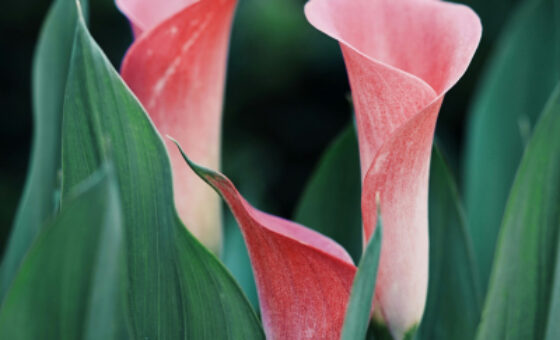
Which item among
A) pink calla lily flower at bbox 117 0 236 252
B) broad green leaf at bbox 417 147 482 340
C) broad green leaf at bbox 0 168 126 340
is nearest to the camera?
broad green leaf at bbox 0 168 126 340

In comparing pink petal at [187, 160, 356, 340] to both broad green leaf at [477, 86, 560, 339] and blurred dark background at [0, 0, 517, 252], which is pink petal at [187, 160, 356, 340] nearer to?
broad green leaf at [477, 86, 560, 339]

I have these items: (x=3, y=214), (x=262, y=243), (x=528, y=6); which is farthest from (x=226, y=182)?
(x=3, y=214)

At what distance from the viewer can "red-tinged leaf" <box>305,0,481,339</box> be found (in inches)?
11.3

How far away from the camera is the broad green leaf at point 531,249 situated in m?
0.31

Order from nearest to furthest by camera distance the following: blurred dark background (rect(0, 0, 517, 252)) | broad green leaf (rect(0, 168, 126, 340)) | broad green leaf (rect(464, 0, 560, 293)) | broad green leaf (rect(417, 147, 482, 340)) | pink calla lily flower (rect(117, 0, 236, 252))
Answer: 1. broad green leaf (rect(0, 168, 126, 340))
2. pink calla lily flower (rect(117, 0, 236, 252))
3. broad green leaf (rect(417, 147, 482, 340))
4. broad green leaf (rect(464, 0, 560, 293))
5. blurred dark background (rect(0, 0, 517, 252))

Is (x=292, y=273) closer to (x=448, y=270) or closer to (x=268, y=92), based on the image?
(x=448, y=270)

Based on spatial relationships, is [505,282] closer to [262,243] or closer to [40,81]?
[262,243]

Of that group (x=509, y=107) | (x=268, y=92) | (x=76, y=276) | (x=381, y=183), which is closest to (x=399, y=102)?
(x=381, y=183)

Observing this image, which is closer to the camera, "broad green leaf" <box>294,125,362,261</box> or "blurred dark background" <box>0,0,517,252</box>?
"broad green leaf" <box>294,125,362,261</box>

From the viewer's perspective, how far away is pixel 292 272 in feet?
0.95

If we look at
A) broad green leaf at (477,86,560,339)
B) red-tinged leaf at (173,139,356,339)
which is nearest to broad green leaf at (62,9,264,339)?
red-tinged leaf at (173,139,356,339)

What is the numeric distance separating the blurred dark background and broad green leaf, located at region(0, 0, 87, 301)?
1.92 feet

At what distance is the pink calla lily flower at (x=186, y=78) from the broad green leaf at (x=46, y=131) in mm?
61

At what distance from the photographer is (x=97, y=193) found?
0.22 m
